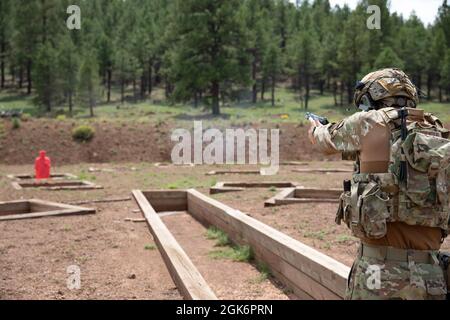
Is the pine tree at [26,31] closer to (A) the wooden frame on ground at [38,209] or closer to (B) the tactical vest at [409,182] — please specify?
(A) the wooden frame on ground at [38,209]

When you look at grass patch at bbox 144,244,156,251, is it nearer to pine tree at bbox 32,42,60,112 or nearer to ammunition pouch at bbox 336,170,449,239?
ammunition pouch at bbox 336,170,449,239

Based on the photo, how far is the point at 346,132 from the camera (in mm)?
2662

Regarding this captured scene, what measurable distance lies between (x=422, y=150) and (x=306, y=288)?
2534mm

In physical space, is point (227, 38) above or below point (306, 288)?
above

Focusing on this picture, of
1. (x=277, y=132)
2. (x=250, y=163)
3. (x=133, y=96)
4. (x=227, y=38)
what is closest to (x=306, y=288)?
(x=250, y=163)

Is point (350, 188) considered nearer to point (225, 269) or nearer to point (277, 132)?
point (225, 269)

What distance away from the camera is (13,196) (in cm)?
1135

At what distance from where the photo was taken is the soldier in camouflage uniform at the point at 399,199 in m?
2.53

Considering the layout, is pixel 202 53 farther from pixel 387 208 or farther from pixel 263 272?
pixel 387 208
